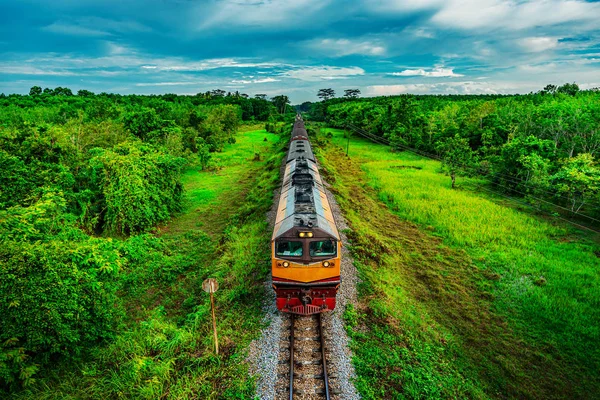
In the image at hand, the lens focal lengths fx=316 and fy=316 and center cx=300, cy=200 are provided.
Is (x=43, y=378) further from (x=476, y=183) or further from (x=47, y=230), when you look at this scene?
(x=476, y=183)

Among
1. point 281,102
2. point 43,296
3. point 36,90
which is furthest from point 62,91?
point 43,296

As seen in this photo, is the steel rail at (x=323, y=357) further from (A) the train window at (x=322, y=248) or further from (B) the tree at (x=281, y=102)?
(B) the tree at (x=281, y=102)

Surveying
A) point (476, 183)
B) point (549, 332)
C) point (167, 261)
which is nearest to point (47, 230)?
point (167, 261)

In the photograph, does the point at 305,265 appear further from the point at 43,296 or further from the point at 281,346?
the point at 43,296

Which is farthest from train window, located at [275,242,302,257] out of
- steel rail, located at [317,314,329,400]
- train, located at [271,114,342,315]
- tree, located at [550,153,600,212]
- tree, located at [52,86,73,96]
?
tree, located at [52,86,73,96]

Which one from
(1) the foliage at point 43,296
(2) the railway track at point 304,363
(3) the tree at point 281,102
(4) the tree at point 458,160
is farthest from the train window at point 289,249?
(3) the tree at point 281,102
